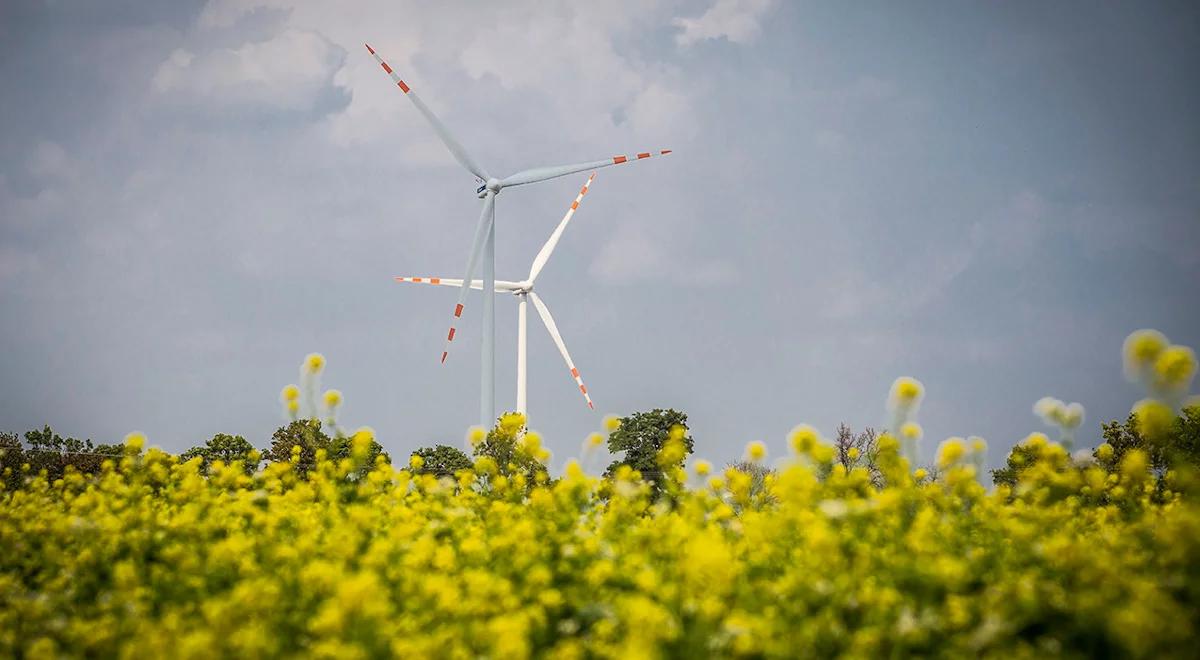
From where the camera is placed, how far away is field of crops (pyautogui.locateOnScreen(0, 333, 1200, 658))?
5355 mm

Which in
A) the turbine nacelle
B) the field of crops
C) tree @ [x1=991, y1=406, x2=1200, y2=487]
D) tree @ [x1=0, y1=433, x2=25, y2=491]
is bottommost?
the field of crops

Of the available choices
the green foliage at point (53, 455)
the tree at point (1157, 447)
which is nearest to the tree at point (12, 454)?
the green foliage at point (53, 455)

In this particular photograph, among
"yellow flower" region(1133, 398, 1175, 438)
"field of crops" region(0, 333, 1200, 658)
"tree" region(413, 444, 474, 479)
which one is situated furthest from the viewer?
"tree" region(413, 444, 474, 479)

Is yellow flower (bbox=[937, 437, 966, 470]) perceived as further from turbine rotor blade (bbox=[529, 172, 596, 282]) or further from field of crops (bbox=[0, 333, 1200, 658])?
turbine rotor blade (bbox=[529, 172, 596, 282])

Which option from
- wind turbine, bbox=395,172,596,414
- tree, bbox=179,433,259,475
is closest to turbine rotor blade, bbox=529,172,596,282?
wind turbine, bbox=395,172,596,414

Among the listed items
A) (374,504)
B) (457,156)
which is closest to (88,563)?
(374,504)

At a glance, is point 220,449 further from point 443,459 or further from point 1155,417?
point 1155,417

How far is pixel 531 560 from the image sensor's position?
727 centimetres

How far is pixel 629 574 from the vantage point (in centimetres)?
670

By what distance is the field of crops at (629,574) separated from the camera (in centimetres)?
536

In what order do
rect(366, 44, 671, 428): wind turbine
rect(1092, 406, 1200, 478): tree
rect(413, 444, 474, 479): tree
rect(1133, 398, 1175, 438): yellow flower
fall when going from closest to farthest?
rect(1133, 398, 1175, 438): yellow flower < rect(1092, 406, 1200, 478): tree < rect(366, 44, 671, 428): wind turbine < rect(413, 444, 474, 479): tree

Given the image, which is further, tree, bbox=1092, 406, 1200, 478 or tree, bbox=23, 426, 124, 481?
tree, bbox=23, 426, 124, 481

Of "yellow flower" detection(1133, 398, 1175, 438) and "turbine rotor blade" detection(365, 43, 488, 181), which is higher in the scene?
"turbine rotor blade" detection(365, 43, 488, 181)

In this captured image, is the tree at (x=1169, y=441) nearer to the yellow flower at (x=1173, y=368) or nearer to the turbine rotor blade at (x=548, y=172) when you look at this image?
the yellow flower at (x=1173, y=368)
